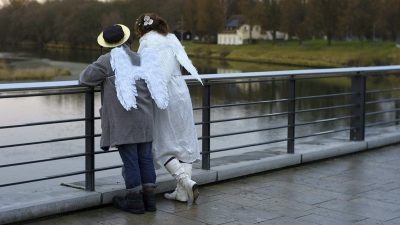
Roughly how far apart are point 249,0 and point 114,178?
101 m

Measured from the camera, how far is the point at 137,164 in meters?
4.89

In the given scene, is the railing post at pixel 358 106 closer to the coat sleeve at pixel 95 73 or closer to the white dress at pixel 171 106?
the white dress at pixel 171 106

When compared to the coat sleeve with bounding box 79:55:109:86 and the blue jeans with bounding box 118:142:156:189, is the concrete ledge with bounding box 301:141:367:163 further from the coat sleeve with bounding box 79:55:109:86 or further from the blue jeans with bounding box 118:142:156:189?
the coat sleeve with bounding box 79:55:109:86

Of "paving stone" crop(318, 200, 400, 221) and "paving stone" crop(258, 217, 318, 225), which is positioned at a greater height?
"paving stone" crop(318, 200, 400, 221)

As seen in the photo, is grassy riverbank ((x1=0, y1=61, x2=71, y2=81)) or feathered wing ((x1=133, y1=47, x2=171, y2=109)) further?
grassy riverbank ((x1=0, y1=61, x2=71, y2=81))

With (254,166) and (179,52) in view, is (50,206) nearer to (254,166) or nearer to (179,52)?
(179,52)

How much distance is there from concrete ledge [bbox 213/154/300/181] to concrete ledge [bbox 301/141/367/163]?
0.21 metres

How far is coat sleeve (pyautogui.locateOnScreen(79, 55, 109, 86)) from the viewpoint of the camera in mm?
4703

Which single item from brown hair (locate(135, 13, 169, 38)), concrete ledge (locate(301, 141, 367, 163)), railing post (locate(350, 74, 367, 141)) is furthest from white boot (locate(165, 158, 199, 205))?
railing post (locate(350, 74, 367, 141))

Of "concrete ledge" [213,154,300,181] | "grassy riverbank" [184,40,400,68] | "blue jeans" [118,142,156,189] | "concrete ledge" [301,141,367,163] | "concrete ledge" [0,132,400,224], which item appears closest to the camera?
"concrete ledge" [0,132,400,224]

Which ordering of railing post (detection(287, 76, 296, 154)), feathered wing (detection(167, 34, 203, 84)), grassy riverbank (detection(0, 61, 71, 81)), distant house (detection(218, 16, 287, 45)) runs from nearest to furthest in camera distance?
feathered wing (detection(167, 34, 203, 84)), railing post (detection(287, 76, 296, 154)), grassy riverbank (detection(0, 61, 71, 81)), distant house (detection(218, 16, 287, 45))

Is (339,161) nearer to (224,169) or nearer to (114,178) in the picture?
(224,169)

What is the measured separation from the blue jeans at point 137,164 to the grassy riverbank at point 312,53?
58129mm

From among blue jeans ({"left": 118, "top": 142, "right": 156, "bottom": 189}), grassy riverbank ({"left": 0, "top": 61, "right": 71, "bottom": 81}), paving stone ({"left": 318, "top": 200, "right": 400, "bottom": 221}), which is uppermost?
grassy riverbank ({"left": 0, "top": 61, "right": 71, "bottom": 81})
